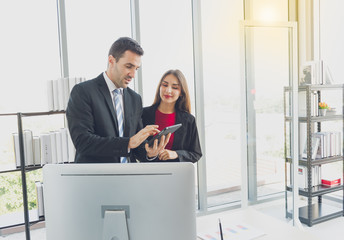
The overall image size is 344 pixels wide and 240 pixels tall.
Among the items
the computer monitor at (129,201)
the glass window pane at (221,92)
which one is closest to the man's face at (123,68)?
the computer monitor at (129,201)

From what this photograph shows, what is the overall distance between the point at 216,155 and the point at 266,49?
136 cm

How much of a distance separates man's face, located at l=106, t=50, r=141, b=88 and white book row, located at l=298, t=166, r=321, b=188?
2.43m

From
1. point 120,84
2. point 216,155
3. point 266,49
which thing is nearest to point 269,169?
point 216,155

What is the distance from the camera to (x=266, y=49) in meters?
3.66

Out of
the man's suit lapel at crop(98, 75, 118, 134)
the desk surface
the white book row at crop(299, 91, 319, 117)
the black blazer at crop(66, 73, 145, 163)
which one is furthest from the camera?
the white book row at crop(299, 91, 319, 117)

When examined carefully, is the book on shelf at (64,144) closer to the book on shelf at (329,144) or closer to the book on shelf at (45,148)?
the book on shelf at (45,148)

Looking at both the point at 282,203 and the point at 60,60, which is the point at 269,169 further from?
the point at 60,60

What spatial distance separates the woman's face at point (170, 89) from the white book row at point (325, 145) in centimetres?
189

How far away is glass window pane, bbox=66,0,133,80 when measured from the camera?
9.91 ft

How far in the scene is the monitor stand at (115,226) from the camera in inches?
36.9

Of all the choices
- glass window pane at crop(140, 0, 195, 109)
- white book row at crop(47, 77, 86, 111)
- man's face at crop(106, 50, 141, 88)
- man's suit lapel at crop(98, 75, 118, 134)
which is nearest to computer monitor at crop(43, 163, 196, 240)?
man's suit lapel at crop(98, 75, 118, 134)

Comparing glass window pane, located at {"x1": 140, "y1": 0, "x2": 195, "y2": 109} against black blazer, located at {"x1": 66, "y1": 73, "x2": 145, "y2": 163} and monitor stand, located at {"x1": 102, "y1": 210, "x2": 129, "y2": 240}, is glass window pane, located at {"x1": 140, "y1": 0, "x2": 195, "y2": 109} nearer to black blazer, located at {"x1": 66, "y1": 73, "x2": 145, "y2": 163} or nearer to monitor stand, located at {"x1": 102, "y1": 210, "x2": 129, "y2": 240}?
black blazer, located at {"x1": 66, "y1": 73, "x2": 145, "y2": 163}

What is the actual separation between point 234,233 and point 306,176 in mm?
2383

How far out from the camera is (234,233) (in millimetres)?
1436
